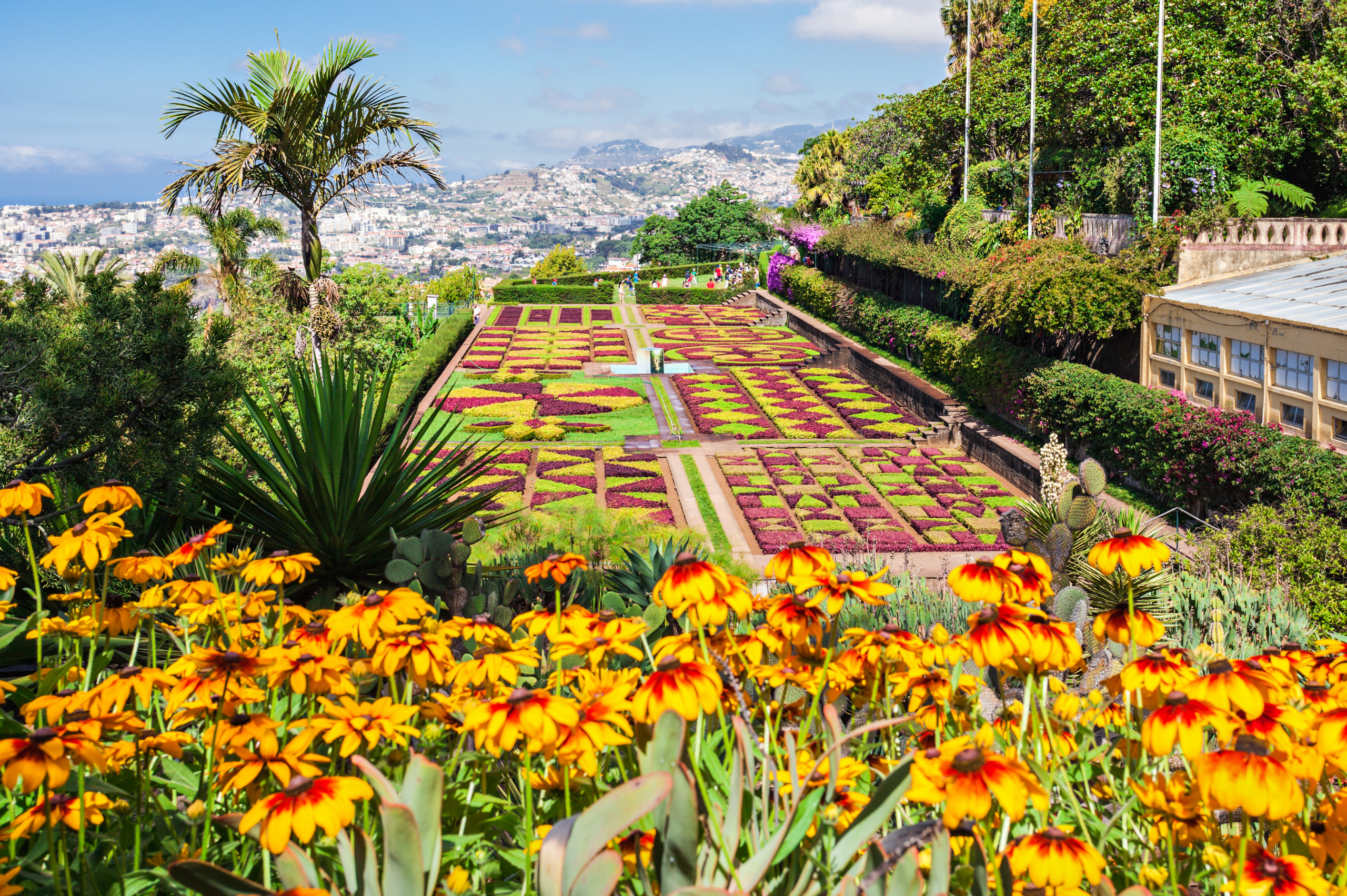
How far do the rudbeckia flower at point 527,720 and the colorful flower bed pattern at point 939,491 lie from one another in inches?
420

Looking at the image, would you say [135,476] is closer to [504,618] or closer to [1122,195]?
[504,618]

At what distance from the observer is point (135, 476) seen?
4.50 meters

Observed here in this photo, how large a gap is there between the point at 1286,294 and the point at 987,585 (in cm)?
1270

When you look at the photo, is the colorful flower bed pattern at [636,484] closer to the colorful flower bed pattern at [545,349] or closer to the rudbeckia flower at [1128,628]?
the colorful flower bed pattern at [545,349]

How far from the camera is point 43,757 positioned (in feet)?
4.92

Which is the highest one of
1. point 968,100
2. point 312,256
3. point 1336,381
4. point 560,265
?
point 968,100

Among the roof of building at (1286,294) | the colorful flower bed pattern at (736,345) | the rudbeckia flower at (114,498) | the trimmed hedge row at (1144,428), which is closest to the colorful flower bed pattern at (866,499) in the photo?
the trimmed hedge row at (1144,428)

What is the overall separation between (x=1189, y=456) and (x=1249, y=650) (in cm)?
680

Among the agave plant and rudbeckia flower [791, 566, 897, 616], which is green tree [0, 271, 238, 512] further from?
rudbeckia flower [791, 566, 897, 616]

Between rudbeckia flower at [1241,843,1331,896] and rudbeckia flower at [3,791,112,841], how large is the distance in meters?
1.87

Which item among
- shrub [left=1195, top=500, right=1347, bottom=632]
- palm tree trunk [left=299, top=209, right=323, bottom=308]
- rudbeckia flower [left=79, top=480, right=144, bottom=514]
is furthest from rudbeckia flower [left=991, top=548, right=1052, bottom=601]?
palm tree trunk [left=299, top=209, right=323, bottom=308]

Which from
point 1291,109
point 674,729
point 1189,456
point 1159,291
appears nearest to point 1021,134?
point 1291,109

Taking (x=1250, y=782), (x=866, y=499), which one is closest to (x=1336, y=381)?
(x=866, y=499)

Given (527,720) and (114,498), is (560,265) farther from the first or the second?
(527,720)
